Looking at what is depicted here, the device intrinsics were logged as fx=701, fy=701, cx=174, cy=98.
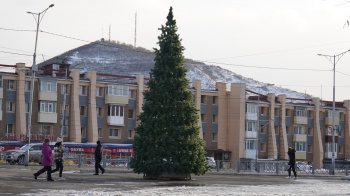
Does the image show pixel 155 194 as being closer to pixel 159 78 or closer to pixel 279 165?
pixel 159 78

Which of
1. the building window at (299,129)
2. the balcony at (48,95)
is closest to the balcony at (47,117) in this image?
the balcony at (48,95)

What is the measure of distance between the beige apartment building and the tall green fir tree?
2040 inches

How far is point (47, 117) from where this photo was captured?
98.1 metres

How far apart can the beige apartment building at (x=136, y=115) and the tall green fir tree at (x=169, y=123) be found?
51.8 meters

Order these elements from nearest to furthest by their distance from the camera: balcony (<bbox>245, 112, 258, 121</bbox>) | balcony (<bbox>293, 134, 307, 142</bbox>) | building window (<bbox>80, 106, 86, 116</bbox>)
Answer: building window (<bbox>80, 106, 86, 116</bbox>), balcony (<bbox>245, 112, 258, 121</bbox>), balcony (<bbox>293, 134, 307, 142</bbox>)

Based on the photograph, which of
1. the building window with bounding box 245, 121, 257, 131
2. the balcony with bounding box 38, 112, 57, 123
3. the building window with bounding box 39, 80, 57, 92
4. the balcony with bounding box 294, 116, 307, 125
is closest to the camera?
the building window with bounding box 39, 80, 57, 92

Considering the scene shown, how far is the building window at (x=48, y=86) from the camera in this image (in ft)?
319

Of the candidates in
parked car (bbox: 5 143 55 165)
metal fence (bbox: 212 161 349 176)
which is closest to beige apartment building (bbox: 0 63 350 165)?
metal fence (bbox: 212 161 349 176)

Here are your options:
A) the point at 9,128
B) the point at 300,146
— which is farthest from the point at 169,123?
A: the point at 300,146

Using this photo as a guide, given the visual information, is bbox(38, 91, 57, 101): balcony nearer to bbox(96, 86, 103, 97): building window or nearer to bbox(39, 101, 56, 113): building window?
bbox(39, 101, 56, 113): building window

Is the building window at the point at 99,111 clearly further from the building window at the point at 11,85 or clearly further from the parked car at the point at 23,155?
the parked car at the point at 23,155

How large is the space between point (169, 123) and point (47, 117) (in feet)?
226

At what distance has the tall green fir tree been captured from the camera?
103 ft

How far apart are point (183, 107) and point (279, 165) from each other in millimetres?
34759
